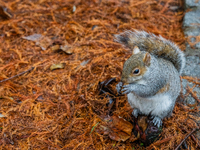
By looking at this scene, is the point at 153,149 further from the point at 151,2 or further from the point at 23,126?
the point at 151,2

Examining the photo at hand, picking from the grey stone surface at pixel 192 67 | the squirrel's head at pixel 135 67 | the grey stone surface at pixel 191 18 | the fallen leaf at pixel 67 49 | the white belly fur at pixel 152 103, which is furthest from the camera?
the grey stone surface at pixel 191 18

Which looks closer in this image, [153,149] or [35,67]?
[153,149]

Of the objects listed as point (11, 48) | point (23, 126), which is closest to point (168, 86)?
point (23, 126)

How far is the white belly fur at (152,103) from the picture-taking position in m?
1.86

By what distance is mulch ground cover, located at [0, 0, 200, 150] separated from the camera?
1.93 metres

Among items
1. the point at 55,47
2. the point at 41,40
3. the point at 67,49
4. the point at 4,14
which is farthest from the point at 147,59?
the point at 4,14

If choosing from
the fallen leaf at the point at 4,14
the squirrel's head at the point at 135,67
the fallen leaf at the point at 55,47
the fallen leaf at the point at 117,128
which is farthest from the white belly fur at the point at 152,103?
the fallen leaf at the point at 4,14

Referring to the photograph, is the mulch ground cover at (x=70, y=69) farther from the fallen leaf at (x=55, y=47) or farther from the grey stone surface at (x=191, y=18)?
the grey stone surface at (x=191, y=18)

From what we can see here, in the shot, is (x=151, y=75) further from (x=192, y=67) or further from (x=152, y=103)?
(x=192, y=67)

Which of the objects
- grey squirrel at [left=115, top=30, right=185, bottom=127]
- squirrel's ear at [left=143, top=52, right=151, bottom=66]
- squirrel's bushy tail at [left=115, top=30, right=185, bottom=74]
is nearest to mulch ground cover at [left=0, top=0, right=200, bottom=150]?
grey squirrel at [left=115, top=30, right=185, bottom=127]

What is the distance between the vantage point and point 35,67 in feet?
8.14

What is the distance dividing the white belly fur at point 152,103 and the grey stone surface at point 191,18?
1.47m

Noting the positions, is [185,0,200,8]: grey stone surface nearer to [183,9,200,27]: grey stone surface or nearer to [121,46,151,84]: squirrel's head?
[183,9,200,27]: grey stone surface

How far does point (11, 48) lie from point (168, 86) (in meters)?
1.85
